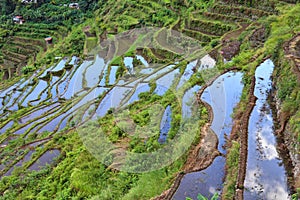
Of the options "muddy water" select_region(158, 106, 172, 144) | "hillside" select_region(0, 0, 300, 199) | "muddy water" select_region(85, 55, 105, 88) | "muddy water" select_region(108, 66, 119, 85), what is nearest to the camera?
"hillside" select_region(0, 0, 300, 199)

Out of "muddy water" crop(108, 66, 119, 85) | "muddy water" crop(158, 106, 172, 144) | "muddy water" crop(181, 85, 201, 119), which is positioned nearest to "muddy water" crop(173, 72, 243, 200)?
"muddy water" crop(181, 85, 201, 119)

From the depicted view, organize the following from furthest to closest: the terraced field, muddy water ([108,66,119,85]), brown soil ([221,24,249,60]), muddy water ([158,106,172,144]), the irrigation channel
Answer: the terraced field < muddy water ([108,66,119,85]) < brown soil ([221,24,249,60]) < muddy water ([158,106,172,144]) < the irrigation channel

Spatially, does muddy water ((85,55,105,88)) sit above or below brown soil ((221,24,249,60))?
below

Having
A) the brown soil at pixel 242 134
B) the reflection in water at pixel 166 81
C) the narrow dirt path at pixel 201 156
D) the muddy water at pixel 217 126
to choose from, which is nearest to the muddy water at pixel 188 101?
the muddy water at pixel 217 126

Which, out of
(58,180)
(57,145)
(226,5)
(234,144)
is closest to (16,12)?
(226,5)

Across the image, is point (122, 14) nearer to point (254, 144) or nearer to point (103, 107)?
point (103, 107)

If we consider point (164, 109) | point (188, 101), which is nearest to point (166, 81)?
point (164, 109)

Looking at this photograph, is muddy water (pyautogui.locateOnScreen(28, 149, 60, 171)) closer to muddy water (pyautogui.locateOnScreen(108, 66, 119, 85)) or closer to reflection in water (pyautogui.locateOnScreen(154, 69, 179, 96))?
reflection in water (pyautogui.locateOnScreen(154, 69, 179, 96))
